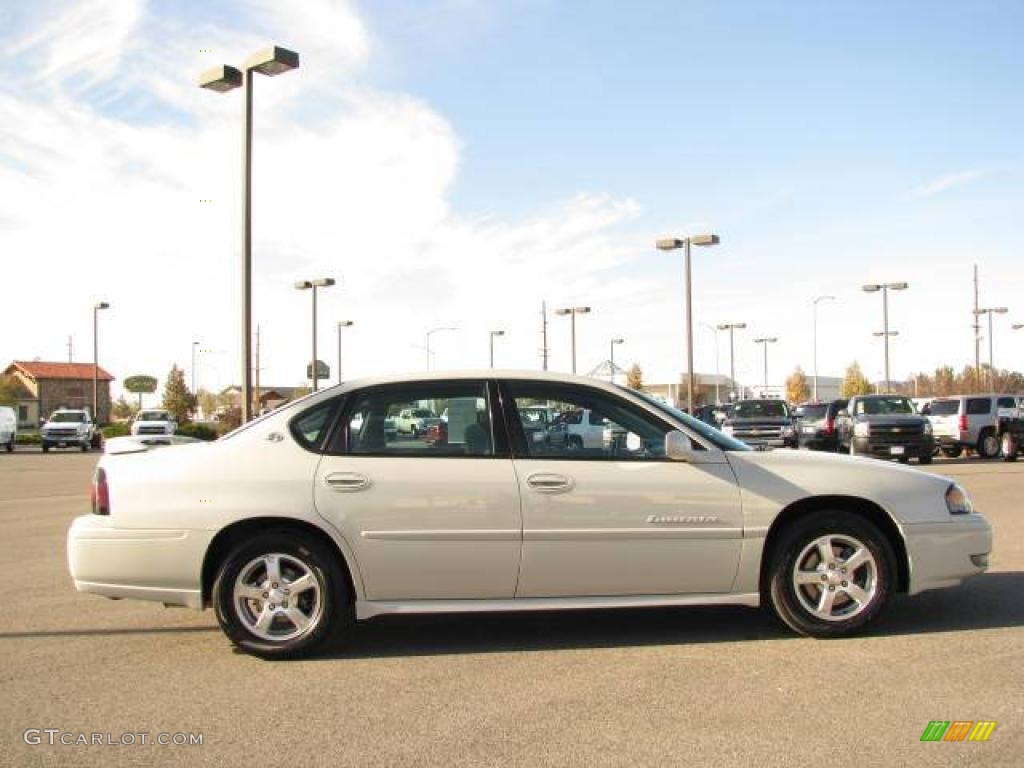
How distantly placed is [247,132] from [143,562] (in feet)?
30.7

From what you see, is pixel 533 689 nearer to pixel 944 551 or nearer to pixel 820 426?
pixel 944 551

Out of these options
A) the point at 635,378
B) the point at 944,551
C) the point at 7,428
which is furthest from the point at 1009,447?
the point at 635,378

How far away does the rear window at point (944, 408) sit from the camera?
26.1 metres

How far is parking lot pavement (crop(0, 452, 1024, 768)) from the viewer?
405 cm

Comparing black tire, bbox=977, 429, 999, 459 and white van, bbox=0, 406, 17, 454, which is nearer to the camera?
black tire, bbox=977, 429, 999, 459

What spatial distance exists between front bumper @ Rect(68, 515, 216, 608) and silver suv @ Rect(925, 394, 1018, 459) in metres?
23.5

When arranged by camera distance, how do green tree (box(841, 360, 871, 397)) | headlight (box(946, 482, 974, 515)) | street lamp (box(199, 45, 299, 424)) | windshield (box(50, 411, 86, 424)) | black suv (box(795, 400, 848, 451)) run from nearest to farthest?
headlight (box(946, 482, 974, 515)) < street lamp (box(199, 45, 299, 424)) < black suv (box(795, 400, 848, 451)) < windshield (box(50, 411, 86, 424)) < green tree (box(841, 360, 871, 397))

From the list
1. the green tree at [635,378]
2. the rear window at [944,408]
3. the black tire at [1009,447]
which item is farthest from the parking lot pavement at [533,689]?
the green tree at [635,378]

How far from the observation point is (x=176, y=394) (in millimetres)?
75875

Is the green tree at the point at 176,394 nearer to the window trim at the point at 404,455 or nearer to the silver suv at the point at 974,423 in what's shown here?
the silver suv at the point at 974,423

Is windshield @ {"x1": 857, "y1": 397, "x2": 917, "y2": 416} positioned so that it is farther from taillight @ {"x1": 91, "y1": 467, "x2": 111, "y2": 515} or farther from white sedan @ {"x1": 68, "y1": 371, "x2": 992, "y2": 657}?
taillight @ {"x1": 91, "y1": 467, "x2": 111, "y2": 515}

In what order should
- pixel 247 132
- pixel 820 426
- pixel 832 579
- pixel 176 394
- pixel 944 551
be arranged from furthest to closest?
pixel 176 394 < pixel 820 426 < pixel 247 132 < pixel 944 551 < pixel 832 579

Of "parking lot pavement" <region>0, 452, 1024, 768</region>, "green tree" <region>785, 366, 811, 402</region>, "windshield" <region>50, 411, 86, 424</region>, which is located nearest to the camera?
"parking lot pavement" <region>0, 452, 1024, 768</region>

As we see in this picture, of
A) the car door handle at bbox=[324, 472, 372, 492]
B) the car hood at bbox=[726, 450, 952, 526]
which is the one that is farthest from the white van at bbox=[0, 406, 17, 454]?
the car hood at bbox=[726, 450, 952, 526]
